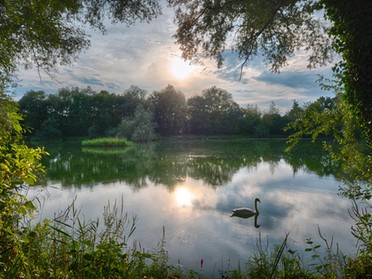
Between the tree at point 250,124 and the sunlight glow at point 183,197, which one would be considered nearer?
the sunlight glow at point 183,197

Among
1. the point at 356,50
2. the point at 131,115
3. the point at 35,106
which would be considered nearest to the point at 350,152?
the point at 356,50

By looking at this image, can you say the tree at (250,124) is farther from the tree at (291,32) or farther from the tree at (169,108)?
the tree at (291,32)

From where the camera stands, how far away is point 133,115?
160 ft

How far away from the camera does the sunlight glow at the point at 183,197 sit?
8.09 m

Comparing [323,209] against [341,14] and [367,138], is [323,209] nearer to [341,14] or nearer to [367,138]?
[367,138]

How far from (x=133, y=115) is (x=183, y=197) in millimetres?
41846

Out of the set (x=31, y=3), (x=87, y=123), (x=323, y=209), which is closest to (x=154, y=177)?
(x=323, y=209)

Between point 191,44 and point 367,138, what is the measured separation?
13.6 ft

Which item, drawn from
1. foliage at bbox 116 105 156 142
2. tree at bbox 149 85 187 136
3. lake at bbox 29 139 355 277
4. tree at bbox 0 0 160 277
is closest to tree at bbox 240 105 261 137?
tree at bbox 149 85 187 136

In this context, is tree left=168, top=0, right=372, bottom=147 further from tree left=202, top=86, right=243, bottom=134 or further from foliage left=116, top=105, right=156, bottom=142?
tree left=202, top=86, right=243, bottom=134

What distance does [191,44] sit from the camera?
5602 mm

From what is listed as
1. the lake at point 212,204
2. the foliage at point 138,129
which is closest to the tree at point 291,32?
the lake at point 212,204

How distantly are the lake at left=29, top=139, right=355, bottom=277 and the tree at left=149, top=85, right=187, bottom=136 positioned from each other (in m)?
36.4

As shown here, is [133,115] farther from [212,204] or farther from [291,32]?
[291,32]
